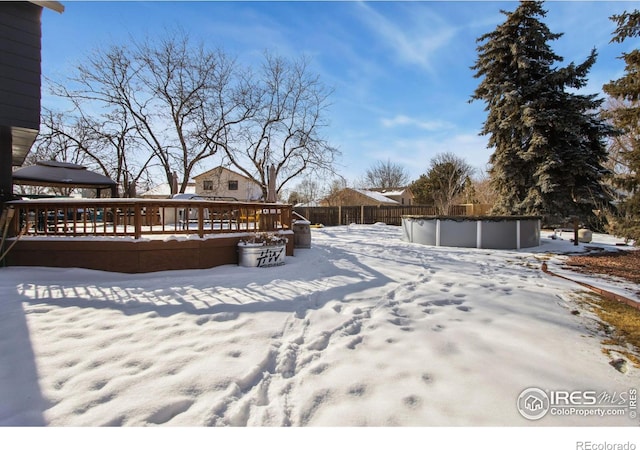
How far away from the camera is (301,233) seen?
332 inches

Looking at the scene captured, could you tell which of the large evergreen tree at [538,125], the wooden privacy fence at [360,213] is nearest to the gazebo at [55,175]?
the wooden privacy fence at [360,213]

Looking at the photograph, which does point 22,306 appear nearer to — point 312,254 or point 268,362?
point 268,362

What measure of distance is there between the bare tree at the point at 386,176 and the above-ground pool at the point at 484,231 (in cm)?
3584

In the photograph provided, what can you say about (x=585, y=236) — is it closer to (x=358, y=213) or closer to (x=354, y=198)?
(x=358, y=213)

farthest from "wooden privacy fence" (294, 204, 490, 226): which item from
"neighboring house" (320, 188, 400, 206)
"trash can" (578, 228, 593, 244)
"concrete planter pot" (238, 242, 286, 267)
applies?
"concrete planter pot" (238, 242, 286, 267)

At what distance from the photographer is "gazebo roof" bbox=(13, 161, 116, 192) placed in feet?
27.7

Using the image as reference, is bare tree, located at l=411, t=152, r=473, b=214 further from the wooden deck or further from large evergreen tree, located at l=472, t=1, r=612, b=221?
the wooden deck

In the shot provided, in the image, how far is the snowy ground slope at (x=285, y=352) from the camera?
174 centimetres

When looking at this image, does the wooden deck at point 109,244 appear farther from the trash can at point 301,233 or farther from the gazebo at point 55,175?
the gazebo at point 55,175

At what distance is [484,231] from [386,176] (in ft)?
124

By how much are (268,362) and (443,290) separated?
301 centimetres

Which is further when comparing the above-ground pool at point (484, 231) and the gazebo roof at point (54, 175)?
the above-ground pool at point (484, 231)
